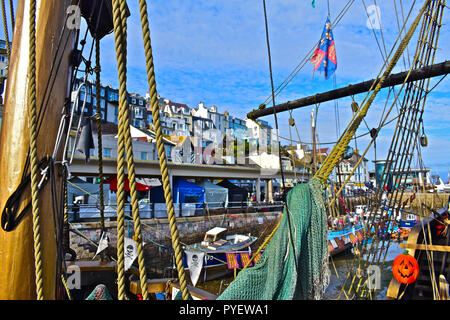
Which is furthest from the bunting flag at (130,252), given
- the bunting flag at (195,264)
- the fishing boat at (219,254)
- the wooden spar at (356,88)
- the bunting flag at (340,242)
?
the bunting flag at (340,242)

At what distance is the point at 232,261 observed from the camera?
15.2 meters

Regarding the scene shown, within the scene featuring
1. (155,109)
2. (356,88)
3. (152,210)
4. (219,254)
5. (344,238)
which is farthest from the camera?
(344,238)

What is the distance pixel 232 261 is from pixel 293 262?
42.8 feet

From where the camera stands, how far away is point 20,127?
8.11 ft

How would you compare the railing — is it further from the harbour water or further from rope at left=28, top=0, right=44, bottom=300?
rope at left=28, top=0, right=44, bottom=300

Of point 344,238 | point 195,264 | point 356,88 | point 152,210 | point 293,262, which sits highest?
point 356,88

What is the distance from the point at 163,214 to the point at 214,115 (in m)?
58.2

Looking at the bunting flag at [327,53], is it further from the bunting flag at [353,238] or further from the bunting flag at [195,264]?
the bunting flag at [353,238]

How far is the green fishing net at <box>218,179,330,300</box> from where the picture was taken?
2820 mm

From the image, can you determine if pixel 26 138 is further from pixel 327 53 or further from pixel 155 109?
pixel 327 53

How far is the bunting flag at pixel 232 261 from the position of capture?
1503cm

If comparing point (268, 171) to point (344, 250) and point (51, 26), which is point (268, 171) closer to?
point (344, 250)

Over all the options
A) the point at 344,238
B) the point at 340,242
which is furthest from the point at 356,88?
the point at 344,238

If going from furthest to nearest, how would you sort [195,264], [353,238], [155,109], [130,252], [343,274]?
1. [353,238]
2. [343,274]
3. [195,264]
4. [130,252]
5. [155,109]
